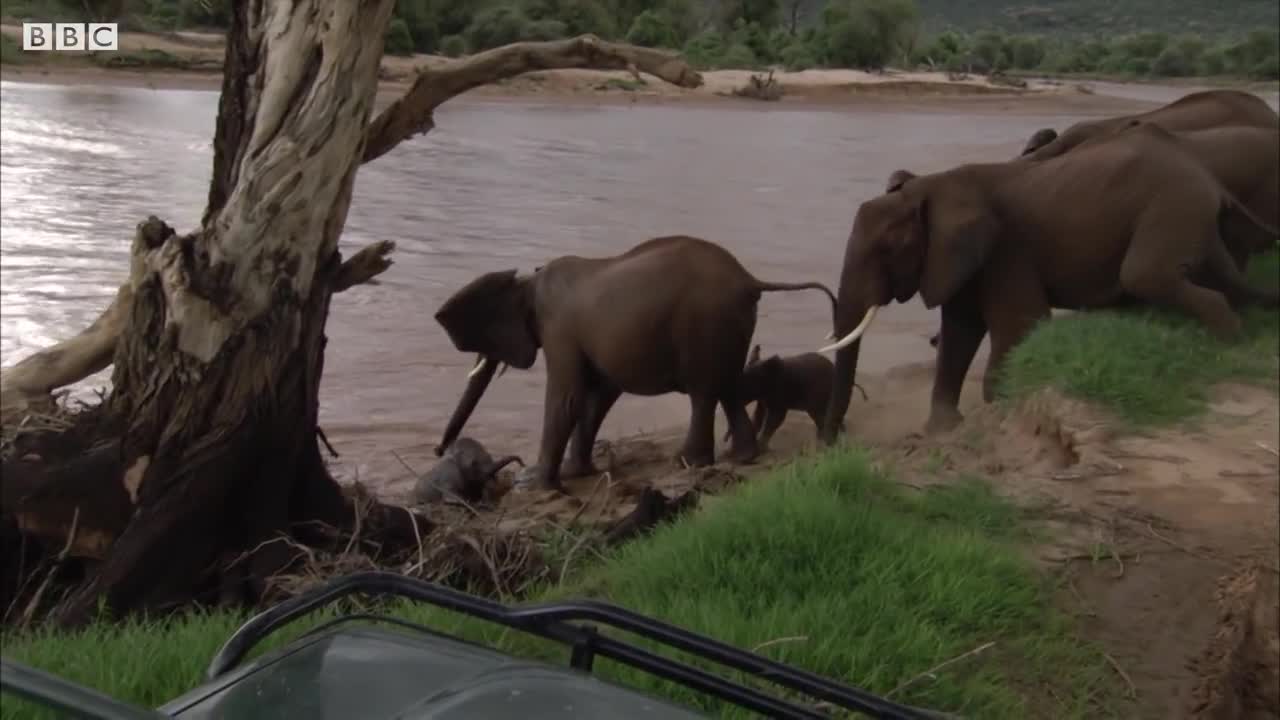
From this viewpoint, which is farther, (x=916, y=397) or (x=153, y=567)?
(x=916, y=397)

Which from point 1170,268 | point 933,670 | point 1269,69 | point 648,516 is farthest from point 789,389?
point 1269,69

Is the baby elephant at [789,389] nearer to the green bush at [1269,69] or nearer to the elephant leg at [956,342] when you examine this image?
the elephant leg at [956,342]

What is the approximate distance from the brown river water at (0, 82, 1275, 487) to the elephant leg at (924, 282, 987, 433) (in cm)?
176

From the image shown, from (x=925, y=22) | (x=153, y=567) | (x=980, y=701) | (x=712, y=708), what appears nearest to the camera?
(x=712, y=708)

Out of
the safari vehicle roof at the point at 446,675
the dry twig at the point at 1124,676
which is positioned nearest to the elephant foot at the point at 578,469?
the dry twig at the point at 1124,676

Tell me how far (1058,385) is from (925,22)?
43603 mm

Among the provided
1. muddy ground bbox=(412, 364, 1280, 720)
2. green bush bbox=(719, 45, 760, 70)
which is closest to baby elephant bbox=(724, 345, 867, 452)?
muddy ground bbox=(412, 364, 1280, 720)

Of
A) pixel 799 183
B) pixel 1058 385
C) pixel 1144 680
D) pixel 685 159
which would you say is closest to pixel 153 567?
pixel 1144 680

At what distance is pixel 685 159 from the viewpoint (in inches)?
942

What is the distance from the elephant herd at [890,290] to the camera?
7.02 meters

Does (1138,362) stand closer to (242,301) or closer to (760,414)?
(760,414)

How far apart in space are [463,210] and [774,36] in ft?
→ 23.0

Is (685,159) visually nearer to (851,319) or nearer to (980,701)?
(851,319)

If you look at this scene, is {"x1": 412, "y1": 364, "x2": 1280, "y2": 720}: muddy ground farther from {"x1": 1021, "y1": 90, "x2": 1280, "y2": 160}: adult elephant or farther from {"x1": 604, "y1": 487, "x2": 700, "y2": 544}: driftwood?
{"x1": 1021, "y1": 90, "x2": 1280, "y2": 160}: adult elephant
